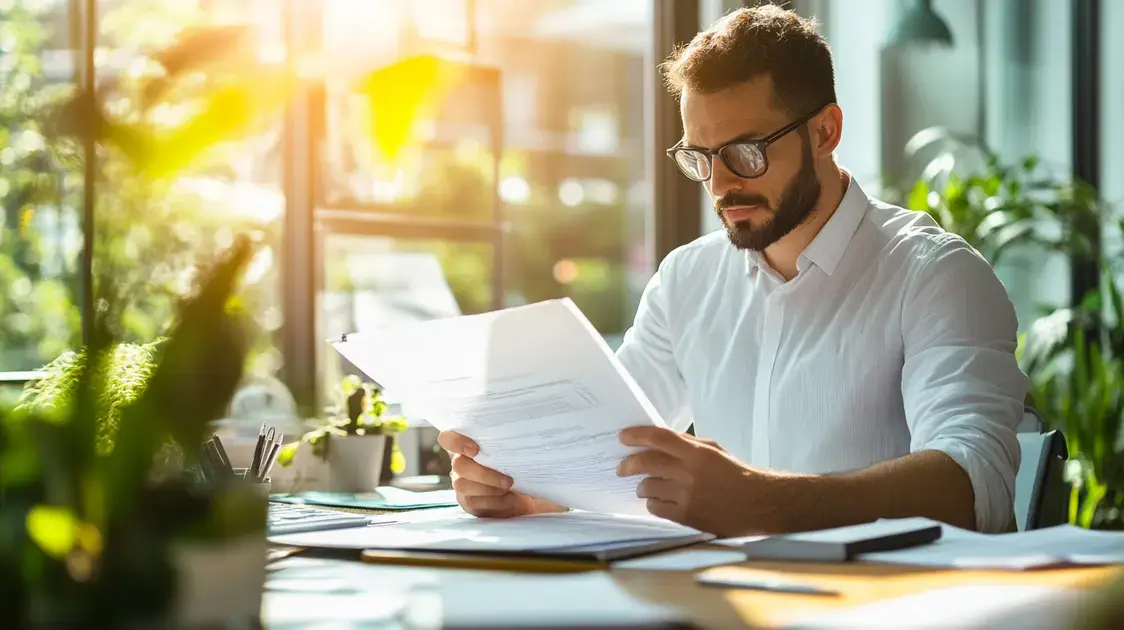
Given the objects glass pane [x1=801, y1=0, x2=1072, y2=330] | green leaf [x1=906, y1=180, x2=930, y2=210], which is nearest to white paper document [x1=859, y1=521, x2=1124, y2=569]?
green leaf [x1=906, y1=180, x2=930, y2=210]

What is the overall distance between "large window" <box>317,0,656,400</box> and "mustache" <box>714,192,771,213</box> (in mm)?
626

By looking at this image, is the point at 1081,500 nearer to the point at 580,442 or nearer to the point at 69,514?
the point at 580,442

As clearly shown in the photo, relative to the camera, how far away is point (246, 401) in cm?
248

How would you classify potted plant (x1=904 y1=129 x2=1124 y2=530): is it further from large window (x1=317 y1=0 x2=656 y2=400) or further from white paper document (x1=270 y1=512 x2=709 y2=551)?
white paper document (x1=270 y1=512 x2=709 y2=551)

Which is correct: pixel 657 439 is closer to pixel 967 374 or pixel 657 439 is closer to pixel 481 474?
pixel 481 474

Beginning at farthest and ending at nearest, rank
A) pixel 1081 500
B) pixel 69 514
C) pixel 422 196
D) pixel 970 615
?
1. pixel 1081 500
2. pixel 422 196
3. pixel 970 615
4. pixel 69 514

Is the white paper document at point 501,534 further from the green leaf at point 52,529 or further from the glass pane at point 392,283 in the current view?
the glass pane at point 392,283

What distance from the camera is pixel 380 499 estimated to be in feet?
5.83

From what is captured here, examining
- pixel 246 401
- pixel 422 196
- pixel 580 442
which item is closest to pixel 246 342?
pixel 580 442

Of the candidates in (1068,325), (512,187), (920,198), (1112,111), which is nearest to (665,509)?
(512,187)

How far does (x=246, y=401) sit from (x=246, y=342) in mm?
2073

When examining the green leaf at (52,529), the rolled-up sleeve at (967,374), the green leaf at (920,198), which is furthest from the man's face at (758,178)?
the green leaf at (920,198)


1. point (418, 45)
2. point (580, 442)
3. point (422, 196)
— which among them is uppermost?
point (422, 196)

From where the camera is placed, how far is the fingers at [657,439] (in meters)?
1.24
